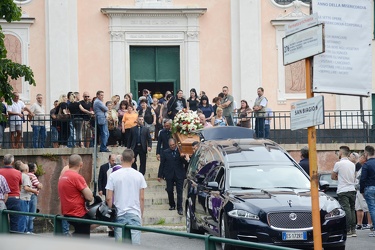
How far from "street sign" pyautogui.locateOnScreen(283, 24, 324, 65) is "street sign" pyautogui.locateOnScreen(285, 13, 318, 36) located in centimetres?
4

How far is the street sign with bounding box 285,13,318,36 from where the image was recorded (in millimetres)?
10493

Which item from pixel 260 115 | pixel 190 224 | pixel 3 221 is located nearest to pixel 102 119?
pixel 260 115

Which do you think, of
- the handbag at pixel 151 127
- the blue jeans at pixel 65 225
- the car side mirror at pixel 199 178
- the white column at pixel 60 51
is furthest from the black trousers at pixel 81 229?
the white column at pixel 60 51

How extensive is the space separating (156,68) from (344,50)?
88.6 ft

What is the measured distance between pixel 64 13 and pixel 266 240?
2200cm

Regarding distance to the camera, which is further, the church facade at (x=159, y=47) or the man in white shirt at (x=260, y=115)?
the church facade at (x=159, y=47)

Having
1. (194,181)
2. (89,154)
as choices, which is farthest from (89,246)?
(89,154)

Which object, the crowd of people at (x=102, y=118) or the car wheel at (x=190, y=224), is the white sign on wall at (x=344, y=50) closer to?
the car wheel at (x=190, y=224)

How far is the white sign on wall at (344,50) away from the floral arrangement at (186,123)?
53.4 ft

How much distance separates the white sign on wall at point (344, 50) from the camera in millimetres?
10539

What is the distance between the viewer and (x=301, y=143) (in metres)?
30.2

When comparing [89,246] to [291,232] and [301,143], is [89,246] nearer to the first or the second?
[291,232]

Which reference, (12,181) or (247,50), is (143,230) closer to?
(12,181)

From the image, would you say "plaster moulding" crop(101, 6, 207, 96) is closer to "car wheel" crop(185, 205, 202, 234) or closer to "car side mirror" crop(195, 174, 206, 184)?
"car wheel" crop(185, 205, 202, 234)
